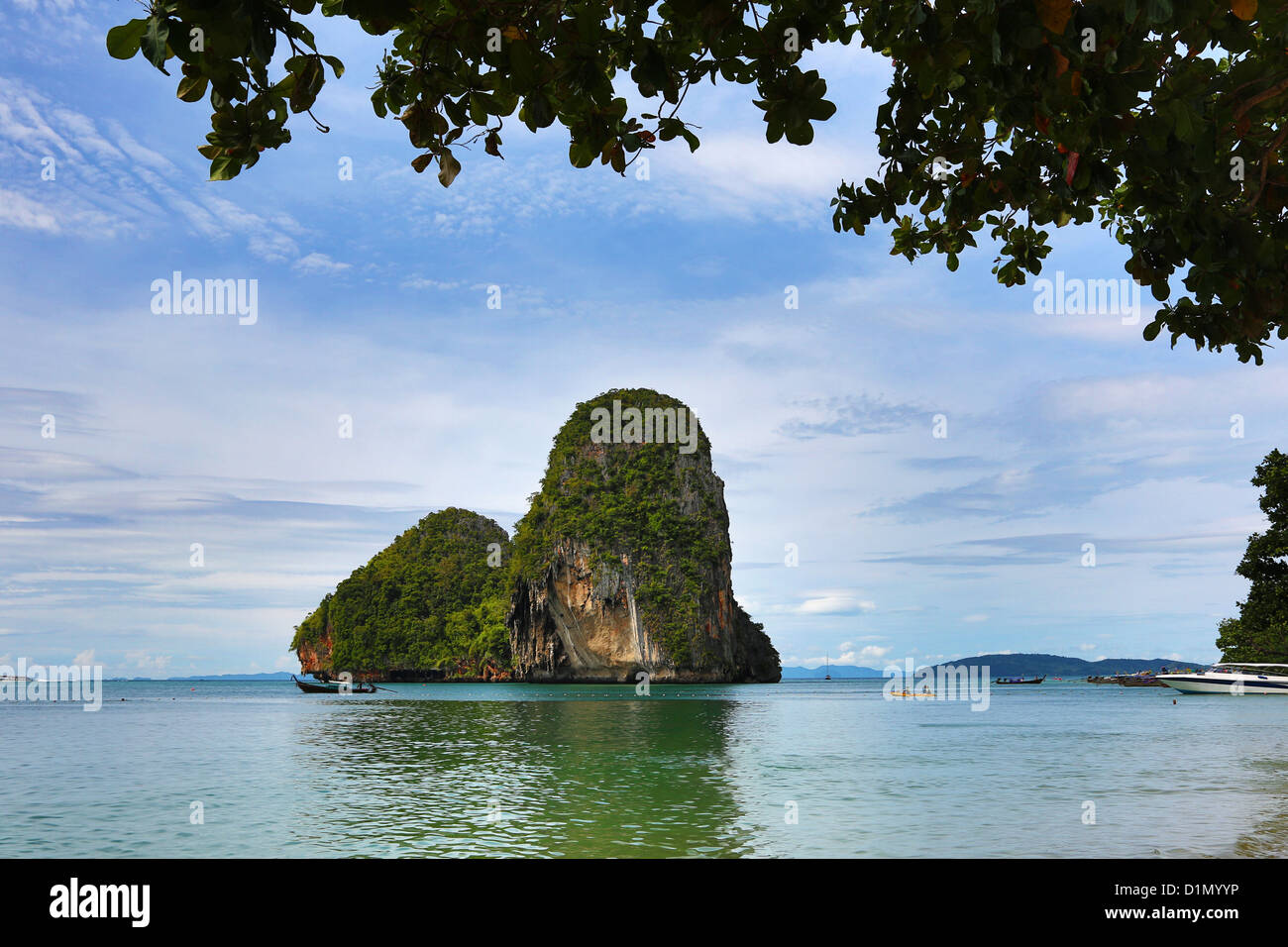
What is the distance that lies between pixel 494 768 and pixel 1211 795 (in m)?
16.4

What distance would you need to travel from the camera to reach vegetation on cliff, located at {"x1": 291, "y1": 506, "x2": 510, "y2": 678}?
11294 cm

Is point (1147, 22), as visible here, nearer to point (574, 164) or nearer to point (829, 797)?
point (574, 164)

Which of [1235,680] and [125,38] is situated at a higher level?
[125,38]

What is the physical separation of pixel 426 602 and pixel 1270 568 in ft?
312

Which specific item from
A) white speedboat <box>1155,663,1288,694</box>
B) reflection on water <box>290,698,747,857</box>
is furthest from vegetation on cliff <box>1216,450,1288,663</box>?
reflection on water <box>290,698,747,857</box>

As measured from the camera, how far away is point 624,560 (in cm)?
8594

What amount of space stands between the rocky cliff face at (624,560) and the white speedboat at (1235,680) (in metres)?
41.7

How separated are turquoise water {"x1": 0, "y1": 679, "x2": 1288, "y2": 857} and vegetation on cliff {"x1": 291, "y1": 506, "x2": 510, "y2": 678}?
76003 millimetres
